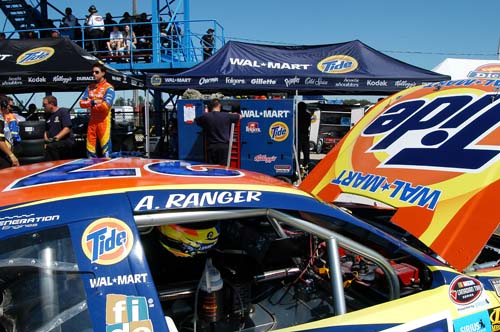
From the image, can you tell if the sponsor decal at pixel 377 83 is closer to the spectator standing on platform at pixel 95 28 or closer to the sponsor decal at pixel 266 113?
the sponsor decal at pixel 266 113

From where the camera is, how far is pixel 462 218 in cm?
217

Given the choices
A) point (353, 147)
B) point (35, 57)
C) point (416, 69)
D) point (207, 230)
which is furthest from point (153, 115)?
point (207, 230)

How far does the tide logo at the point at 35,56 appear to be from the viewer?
29.2 feet

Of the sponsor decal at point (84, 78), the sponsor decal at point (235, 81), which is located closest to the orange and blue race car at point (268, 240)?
the sponsor decal at point (235, 81)

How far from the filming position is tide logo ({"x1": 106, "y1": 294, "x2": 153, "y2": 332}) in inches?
49.4

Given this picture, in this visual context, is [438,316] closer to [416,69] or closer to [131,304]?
[131,304]

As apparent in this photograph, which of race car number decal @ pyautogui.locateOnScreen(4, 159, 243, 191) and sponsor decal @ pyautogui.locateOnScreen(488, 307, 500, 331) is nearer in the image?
race car number decal @ pyautogui.locateOnScreen(4, 159, 243, 191)

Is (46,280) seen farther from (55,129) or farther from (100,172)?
Result: (55,129)

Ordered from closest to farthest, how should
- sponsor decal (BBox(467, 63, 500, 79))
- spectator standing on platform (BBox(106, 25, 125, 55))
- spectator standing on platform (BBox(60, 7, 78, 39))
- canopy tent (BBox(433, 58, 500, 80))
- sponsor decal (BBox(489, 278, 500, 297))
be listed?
sponsor decal (BBox(489, 278, 500, 297))
sponsor decal (BBox(467, 63, 500, 79))
canopy tent (BBox(433, 58, 500, 80))
spectator standing on platform (BBox(106, 25, 125, 55))
spectator standing on platform (BBox(60, 7, 78, 39))

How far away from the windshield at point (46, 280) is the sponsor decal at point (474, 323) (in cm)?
143

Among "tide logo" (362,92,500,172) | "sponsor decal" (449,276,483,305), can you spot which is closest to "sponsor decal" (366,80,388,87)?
"tide logo" (362,92,500,172)

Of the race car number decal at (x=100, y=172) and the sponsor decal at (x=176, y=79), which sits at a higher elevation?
the sponsor decal at (x=176, y=79)

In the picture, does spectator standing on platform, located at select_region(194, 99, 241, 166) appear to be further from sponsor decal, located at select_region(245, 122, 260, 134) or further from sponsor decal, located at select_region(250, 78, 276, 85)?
sponsor decal, located at select_region(250, 78, 276, 85)

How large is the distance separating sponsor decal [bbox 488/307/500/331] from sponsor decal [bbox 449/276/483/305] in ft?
0.32
